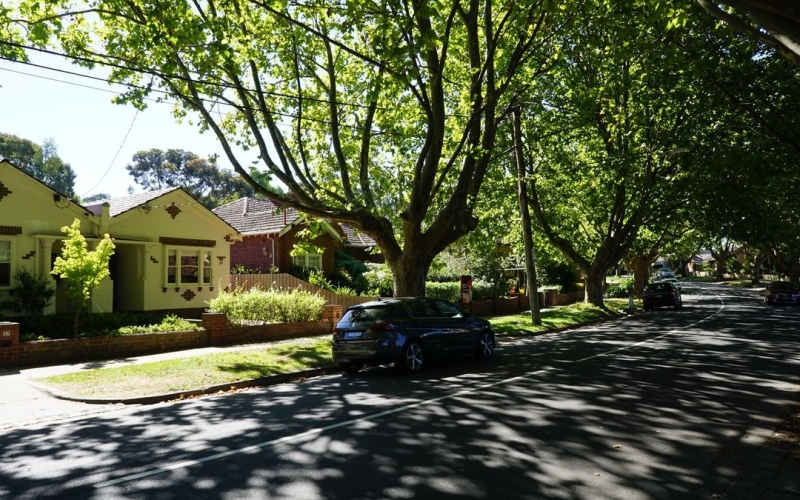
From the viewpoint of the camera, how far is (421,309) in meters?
12.2

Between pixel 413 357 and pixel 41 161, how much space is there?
247 ft

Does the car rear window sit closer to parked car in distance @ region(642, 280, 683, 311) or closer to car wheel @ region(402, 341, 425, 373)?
car wheel @ region(402, 341, 425, 373)

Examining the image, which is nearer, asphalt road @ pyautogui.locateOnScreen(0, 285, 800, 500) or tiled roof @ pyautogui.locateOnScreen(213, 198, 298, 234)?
asphalt road @ pyautogui.locateOnScreen(0, 285, 800, 500)

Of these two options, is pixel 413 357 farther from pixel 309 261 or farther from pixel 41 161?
pixel 41 161

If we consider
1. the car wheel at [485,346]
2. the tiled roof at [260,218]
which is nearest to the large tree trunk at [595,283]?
the tiled roof at [260,218]

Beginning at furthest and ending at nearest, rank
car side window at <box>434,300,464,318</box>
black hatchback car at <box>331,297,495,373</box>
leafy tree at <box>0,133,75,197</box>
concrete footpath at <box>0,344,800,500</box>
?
leafy tree at <box>0,133,75,197</box> → car side window at <box>434,300,464,318</box> → black hatchback car at <box>331,297,495,373</box> → concrete footpath at <box>0,344,800,500</box>

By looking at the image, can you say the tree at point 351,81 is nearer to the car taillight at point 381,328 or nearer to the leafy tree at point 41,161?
the car taillight at point 381,328

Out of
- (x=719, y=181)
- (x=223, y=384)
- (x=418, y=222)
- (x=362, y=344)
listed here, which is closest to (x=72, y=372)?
(x=223, y=384)

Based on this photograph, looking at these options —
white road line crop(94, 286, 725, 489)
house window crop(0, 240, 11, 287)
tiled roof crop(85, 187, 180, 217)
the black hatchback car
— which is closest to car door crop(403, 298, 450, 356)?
the black hatchback car

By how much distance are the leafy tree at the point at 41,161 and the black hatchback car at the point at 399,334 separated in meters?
62.1

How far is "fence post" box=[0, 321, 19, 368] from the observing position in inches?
489

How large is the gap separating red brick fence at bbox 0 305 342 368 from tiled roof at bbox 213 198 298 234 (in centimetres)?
1208

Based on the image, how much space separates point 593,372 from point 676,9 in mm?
6456

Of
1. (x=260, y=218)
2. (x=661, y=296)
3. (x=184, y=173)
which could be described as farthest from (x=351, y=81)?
(x=184, y=173)
